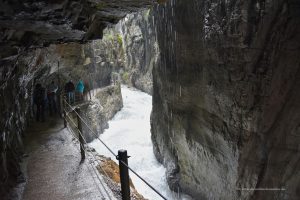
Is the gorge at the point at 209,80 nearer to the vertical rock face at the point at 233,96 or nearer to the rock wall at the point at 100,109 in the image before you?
the vertical rock face at the point at 233,96

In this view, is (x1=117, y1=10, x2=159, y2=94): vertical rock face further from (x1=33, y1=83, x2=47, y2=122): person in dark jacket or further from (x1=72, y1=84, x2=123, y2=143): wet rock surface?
(x1=33, y1=83, x2=47, y2=122): person in dark jacket

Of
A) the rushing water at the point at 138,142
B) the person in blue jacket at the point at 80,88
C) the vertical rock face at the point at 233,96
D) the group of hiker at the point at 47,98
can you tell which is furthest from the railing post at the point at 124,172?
the person in blue jacket at the point at 80,88

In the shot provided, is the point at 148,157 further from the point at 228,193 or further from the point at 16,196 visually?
the point at 16,196

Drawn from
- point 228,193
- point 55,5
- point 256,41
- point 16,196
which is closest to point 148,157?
point 228,193

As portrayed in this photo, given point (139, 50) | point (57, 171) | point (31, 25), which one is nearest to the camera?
point (31, 25)

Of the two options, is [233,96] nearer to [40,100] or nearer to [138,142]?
[40,100]

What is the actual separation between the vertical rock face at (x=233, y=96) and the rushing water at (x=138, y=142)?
142cm

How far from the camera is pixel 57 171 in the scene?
25.5 feet

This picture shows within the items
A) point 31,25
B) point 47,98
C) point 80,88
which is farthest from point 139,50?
point 31,25

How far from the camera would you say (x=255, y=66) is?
9.27 metres

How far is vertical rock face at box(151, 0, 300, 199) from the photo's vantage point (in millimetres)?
8461

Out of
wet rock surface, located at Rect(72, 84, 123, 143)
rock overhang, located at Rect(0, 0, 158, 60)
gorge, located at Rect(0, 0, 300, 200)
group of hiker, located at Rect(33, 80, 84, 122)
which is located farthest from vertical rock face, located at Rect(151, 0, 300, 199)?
group of hiker, located at Rect(33, 80, 84, 122)

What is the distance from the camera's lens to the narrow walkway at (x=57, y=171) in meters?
6.42

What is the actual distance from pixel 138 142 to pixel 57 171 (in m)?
15.2
